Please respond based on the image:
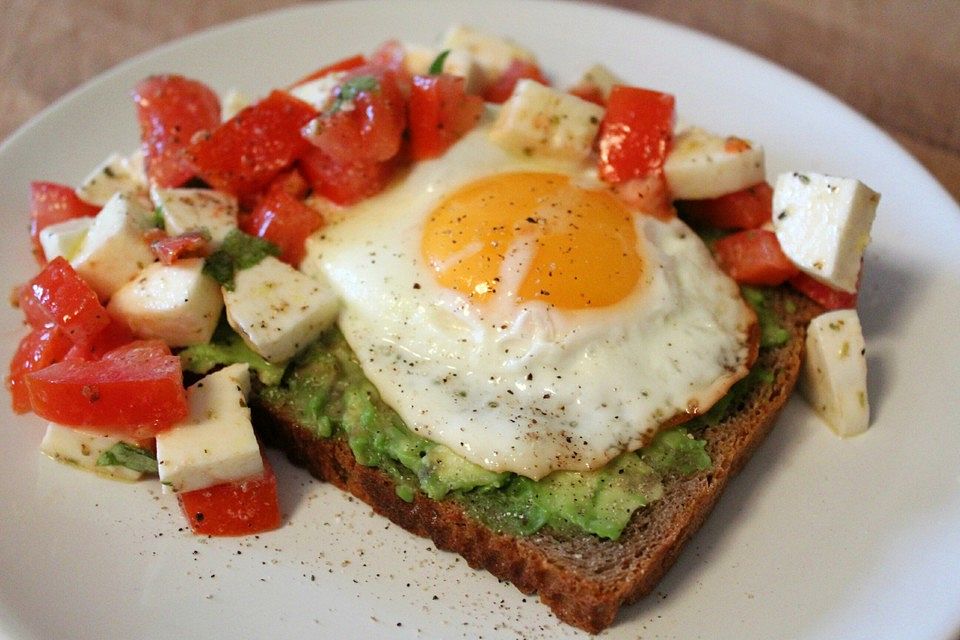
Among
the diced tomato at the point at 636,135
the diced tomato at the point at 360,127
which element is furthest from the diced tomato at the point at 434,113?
the diced tomato at the point at 636,135

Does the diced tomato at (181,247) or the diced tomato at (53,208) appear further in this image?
the diced tomato at (53,208)

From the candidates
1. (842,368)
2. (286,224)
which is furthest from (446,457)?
(842,368)

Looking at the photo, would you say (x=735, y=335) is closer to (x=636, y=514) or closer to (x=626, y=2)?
(x=636, y=514)

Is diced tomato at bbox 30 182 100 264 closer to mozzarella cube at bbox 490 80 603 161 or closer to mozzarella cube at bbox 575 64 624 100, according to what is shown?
mozzarella cube at bbox 490 80 603 161

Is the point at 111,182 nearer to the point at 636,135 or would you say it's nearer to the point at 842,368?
the point at 636,135

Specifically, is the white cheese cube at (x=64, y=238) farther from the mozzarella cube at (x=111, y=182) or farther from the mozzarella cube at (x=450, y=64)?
the mozzarella cube at (x=450, y=64)

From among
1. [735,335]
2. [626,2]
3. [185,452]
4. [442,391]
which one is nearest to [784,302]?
[735,335]

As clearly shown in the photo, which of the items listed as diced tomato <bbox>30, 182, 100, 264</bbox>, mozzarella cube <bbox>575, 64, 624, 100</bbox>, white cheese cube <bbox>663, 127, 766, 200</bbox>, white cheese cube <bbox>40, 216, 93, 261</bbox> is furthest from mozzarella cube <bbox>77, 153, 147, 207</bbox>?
white cheese cube <bbox>663, 127, 766, 200</bbox>
